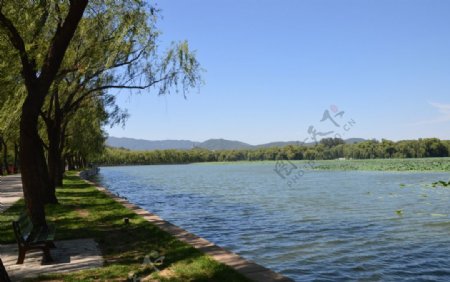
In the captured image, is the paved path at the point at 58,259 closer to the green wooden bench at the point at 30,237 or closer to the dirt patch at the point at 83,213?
the green wooden bench at the point at 30,237

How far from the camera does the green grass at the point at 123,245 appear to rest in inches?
292

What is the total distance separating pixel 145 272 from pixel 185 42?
13.3 m

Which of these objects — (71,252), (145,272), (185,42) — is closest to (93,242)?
(71,252)

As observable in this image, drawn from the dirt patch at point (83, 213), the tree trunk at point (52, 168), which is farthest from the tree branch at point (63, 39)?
the tree trunk at point (52, 168)

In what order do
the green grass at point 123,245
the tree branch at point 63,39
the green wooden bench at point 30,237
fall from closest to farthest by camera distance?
the green grass at point 123,245 < the green wooden bench at point 30,237 < the tree branch at point 63,39

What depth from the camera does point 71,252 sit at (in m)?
9.43

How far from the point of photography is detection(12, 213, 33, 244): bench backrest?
8.01m

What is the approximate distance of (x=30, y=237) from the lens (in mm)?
8719

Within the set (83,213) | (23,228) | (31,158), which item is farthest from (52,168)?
(23,228)

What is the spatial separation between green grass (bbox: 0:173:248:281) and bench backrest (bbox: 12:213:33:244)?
1.10 metres

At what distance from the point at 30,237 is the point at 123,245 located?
7.14 feet

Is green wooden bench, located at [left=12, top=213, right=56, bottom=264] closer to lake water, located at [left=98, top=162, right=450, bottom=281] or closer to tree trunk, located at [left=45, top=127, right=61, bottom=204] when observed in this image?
lake water, located at [left=98, top=162, right=450, bottom=281]

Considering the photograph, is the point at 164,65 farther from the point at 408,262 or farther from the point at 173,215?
the point at 408,262

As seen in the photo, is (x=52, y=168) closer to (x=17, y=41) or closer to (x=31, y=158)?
(x=17, y=41)
